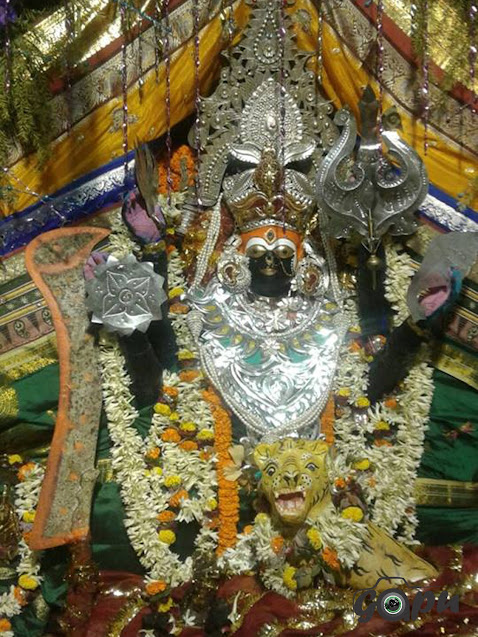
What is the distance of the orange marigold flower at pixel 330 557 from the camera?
13.5 feet

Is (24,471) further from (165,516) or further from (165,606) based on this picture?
(165,606)

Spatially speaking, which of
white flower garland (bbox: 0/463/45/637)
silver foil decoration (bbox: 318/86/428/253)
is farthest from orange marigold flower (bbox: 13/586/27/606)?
silver foil decoration (bbox: 318/86/428/253)

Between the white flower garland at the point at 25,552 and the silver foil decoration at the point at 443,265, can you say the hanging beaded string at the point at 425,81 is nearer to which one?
the silver foil decoration at the point at 443,265

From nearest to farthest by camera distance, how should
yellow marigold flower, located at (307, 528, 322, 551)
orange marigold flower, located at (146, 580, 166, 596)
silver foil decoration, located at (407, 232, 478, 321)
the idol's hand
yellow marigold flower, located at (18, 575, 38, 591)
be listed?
1. yellow marigold flower, located at (307, 528, 322, 551)
2. silver foil decoration, located at (407, 232, 478, 321)
3. orange marigold flower, located at (146, 580, 166, 596)
4. the idol's hand
5. yellow marigold flower, located at (18, 575, 38, 591)

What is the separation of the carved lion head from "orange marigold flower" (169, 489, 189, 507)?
0.39m

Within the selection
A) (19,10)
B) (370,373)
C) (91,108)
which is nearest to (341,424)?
(370,373)

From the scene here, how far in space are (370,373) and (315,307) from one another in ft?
1.50

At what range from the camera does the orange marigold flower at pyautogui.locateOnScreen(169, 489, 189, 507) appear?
445 centimetres

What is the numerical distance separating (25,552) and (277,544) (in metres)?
1.26

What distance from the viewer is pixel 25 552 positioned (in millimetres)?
4566

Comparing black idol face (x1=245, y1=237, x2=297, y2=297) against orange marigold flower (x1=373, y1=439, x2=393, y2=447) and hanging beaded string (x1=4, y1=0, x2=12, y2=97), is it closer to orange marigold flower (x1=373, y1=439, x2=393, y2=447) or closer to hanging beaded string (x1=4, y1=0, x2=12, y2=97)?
orange marigold flower (x1=373, y1=439, x2=393, y2=447)

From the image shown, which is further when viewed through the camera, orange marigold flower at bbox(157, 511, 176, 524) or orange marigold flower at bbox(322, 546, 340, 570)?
orange marigold flower at bbox(157, 511, 176, 524)

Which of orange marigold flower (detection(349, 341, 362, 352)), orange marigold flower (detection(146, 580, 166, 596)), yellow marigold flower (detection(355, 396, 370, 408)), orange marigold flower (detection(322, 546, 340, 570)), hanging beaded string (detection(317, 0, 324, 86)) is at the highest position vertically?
hanging beaded string (detection(317, 0, 324, 86))

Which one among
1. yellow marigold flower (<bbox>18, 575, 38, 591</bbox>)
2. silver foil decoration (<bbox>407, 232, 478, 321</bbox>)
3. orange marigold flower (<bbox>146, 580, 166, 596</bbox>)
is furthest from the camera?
yellow marigold flower (<bbox>18, 575, 38, 591</bbox>)
